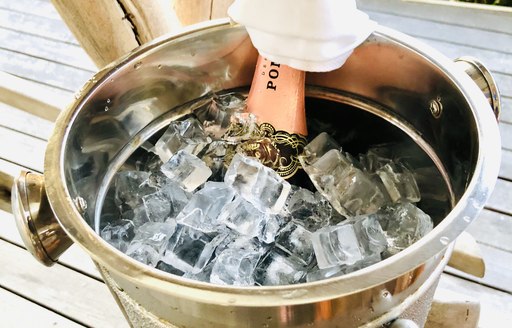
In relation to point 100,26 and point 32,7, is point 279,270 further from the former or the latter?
point 32,7

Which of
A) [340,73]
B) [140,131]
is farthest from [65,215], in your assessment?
[340,73]

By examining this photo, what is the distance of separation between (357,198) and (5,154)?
1.42m

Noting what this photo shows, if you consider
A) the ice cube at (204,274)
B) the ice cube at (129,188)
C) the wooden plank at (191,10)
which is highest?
the wooden plank at (191,10)

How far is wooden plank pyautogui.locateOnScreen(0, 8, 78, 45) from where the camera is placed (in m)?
2.44

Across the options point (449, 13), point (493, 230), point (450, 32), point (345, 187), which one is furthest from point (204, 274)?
point (449, 13)

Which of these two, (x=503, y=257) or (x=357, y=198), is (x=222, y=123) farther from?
(x=503, y=257)

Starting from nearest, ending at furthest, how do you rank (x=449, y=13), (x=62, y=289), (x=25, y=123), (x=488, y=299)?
(x=488, y=299)
(x=62, y=289)
(x=25, y=123)
(x=449, y=13)

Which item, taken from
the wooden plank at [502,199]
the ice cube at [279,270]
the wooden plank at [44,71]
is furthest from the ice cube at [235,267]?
the wooden plank at [44,71]

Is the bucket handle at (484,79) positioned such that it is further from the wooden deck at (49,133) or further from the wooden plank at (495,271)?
the wooden plank at (495,271)

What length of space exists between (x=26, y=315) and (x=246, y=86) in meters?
0.90

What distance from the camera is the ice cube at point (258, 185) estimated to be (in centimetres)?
78

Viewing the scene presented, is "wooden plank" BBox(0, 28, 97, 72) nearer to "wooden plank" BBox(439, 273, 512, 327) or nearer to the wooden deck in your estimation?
the wooden deck

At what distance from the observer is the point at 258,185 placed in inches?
31.1

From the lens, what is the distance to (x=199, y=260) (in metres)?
0.73
